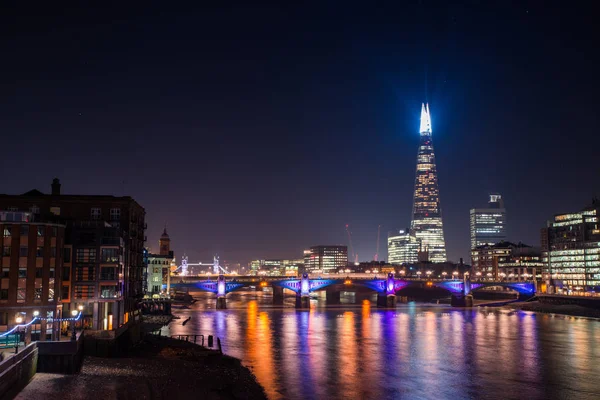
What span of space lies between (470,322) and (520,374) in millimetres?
55566

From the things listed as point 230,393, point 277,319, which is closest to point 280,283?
point 277,319

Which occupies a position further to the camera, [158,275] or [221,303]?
[221,303]

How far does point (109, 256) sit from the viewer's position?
63.4m

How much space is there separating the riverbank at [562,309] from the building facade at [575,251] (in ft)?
99.5

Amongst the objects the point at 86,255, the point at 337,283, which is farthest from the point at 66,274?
the point at 337,283

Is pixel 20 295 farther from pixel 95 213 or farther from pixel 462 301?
pixel 462 301

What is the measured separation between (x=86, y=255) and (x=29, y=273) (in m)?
8.24

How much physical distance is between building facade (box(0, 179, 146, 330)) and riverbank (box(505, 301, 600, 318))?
337 feet

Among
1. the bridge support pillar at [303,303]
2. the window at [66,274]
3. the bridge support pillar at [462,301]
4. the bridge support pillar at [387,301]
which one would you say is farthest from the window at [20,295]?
the bridge support pillar at [462,301]

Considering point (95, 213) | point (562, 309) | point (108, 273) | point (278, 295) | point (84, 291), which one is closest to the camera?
point (84, 291)

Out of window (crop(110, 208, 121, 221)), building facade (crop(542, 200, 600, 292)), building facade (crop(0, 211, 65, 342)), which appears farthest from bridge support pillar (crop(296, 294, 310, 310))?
building facade (crop(0, 211, 65, 342))

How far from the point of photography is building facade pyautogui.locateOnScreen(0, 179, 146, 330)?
6131cm

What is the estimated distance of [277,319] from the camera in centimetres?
11550

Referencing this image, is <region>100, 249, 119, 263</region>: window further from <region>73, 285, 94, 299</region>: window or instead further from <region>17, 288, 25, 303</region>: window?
<region>17, 288, 25, 303</region>: window
